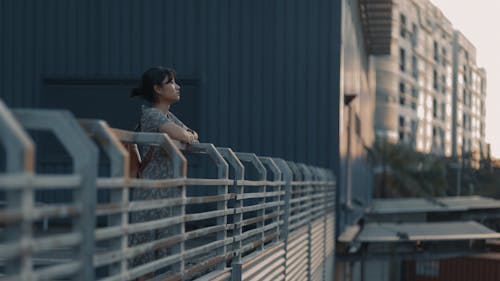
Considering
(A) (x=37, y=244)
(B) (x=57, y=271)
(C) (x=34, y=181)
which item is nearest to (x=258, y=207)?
(B) (x=57, y=271)

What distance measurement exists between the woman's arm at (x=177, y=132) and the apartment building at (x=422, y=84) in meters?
64.9

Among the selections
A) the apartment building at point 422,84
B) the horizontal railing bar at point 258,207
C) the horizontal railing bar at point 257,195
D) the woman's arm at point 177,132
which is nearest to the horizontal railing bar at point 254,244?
the horizontal railing bar at point 258,207

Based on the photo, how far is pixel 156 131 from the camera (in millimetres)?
5766

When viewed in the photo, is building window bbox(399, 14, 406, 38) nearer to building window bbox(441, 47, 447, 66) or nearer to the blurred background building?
building window bbox(441, 47, 447, 66)

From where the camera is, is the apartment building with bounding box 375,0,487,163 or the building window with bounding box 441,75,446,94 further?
the building window with bounding box 441,75,446,94

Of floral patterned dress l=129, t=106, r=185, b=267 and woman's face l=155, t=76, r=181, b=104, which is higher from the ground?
woman's face l=155, t=76, r=181, b=104

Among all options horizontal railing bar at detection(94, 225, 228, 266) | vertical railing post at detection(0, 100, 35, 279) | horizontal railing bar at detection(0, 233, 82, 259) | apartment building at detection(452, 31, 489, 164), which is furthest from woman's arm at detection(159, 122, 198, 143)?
apartment building at detection(452, 31, 489, 164)

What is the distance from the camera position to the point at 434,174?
6694cm

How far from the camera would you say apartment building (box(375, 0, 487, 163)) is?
81.0 m

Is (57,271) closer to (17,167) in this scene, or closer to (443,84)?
(17,167)

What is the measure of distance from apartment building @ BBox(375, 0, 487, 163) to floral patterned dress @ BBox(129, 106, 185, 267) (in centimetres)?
6479

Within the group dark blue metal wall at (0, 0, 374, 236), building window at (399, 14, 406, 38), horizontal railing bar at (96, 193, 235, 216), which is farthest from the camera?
building window at (399, 14, 406, 38)

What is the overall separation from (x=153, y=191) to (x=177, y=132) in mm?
431

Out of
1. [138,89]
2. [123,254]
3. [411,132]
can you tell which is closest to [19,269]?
[123,254]
